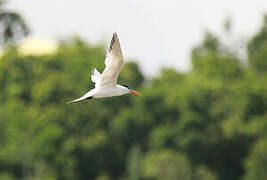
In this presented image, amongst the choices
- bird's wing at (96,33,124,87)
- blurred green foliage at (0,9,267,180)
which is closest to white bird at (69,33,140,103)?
bird's wing at (96,33,124,87)

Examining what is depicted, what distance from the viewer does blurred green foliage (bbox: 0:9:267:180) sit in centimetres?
5159

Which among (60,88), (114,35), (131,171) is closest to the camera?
(114,35)

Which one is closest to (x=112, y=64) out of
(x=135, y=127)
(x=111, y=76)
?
(x=111, y=76)

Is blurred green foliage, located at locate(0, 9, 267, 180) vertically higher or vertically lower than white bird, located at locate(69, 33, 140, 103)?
lower

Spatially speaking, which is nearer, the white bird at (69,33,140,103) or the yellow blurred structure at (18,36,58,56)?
the white bird at (69,33,140,103)

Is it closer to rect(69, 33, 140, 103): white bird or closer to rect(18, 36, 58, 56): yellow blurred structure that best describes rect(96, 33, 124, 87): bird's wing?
rect(69, 33, 140, 103): white bird

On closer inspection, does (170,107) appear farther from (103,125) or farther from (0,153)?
(0,153)

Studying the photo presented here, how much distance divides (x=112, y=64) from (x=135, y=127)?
1547 inches

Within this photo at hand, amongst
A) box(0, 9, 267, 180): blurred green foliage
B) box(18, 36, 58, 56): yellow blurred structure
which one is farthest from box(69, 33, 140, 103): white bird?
box(18, 36, 58, 56): yellow blurred structure

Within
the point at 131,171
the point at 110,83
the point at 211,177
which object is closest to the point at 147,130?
the point at 131,171

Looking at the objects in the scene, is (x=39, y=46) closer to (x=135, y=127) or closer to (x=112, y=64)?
(x=135, y=127)

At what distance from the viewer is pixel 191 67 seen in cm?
6681

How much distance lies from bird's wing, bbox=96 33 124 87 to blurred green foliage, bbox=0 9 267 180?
97.5ft

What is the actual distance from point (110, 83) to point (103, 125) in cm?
3993
